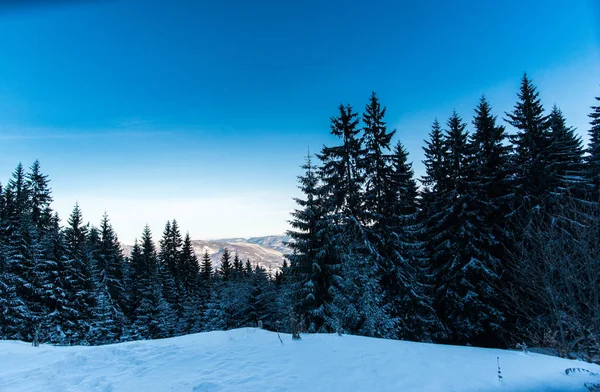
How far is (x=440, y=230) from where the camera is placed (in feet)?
68.2

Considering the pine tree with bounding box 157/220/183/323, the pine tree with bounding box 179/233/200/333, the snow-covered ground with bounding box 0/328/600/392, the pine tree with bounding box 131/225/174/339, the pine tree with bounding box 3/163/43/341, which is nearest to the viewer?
the snow-covered ground with bounding box 0/328/600/392

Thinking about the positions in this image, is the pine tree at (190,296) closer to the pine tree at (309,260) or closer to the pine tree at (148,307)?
the pine tree at (148,307)

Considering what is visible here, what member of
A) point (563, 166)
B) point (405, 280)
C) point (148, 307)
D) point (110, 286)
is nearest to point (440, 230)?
point (405, 280)

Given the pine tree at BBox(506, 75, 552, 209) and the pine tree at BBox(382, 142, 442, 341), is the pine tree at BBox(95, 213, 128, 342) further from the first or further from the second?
the pine tree at BBox(506, 75, 552, 209)

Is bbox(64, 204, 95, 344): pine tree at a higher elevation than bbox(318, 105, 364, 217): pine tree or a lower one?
lower

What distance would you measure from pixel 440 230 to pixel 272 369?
17.7 metres

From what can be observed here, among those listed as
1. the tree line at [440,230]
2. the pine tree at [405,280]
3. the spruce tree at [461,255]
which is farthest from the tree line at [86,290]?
the spruce tree at [461,255]

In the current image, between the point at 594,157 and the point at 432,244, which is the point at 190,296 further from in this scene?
the point at 594,157

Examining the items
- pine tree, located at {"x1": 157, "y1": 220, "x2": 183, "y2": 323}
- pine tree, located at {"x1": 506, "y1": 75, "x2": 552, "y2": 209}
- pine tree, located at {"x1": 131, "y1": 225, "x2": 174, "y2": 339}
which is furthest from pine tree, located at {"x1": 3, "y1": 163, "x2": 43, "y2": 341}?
pine tree, located at {"x1": 506, "y1": 75, "x2": 552, "y2": 209}

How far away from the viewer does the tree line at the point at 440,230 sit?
16.8 m

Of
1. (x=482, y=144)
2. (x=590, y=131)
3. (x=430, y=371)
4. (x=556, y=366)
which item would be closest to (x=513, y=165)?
(x=482, y=144)

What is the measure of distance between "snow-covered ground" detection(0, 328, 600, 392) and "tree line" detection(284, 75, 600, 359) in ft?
25.1

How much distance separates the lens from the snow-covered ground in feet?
19.5

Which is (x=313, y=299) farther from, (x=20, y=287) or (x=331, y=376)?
(x=20, y=287)
